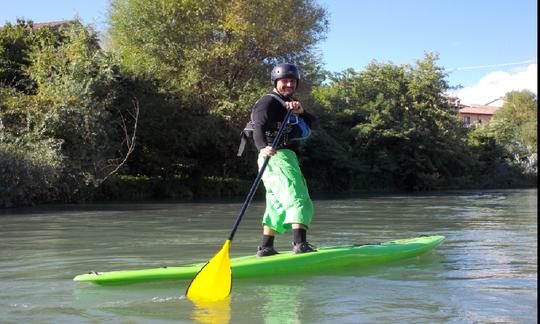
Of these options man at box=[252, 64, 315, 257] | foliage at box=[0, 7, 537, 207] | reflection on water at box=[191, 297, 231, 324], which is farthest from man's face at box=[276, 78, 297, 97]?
foliage at box=[0, 7, 537, 207]

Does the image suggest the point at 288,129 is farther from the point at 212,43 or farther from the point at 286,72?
the point at 212,43

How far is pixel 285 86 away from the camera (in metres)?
4.99

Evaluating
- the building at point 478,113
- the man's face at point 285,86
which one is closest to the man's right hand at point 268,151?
the man's face at point 285,86

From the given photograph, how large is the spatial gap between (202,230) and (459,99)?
1106 inches

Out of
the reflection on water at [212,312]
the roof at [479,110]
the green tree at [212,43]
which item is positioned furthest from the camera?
the roof at [479,110]

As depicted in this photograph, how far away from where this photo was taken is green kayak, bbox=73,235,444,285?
4.20 metres

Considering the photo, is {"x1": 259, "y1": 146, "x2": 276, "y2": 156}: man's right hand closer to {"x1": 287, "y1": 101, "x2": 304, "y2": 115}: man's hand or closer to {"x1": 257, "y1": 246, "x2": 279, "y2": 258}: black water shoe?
{"x1": 287, "y1": 101, "x2": 304, "y2": 115}: man's hand

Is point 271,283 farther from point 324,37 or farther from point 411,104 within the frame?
point 411,104

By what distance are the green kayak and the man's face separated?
1276 mm

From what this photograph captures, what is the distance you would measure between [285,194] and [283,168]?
203mm

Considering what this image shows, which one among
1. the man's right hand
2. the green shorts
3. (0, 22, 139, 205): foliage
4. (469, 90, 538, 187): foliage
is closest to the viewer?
the man's right hand

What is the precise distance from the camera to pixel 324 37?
2564 centimetres

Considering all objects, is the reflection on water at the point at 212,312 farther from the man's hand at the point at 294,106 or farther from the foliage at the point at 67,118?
the foliage at the point at 67,118

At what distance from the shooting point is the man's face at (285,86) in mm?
4980
